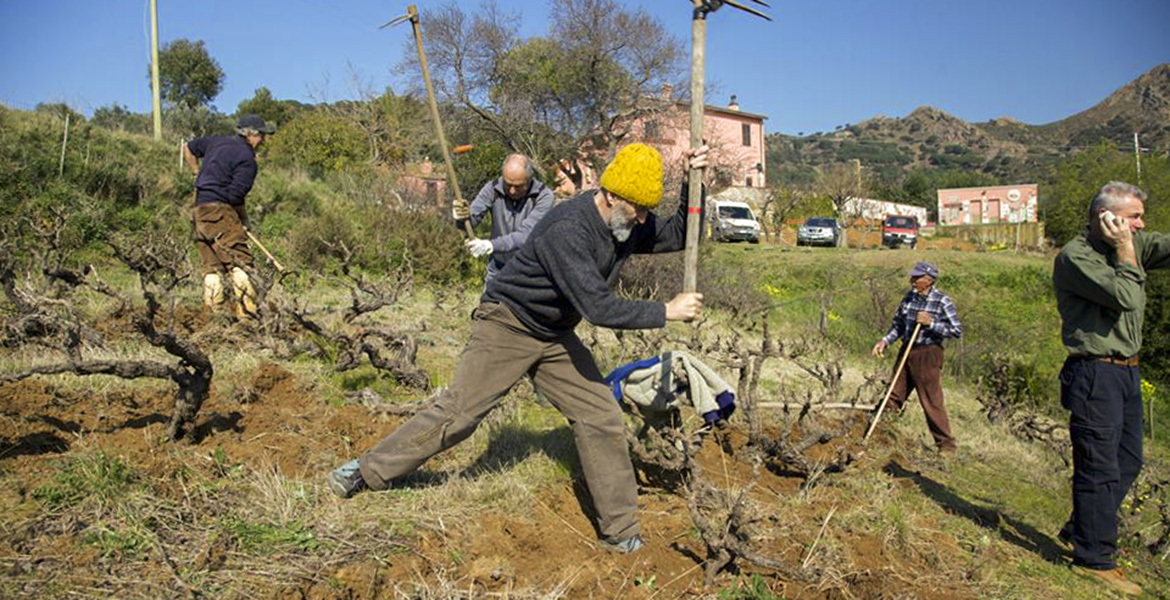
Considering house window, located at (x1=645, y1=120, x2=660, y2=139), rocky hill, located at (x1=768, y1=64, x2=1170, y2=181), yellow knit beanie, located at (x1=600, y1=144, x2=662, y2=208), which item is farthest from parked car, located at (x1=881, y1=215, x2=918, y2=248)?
rocky hill, located at (x1=768, y1=64, x2=1170, y2=181)

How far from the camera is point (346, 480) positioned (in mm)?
3754

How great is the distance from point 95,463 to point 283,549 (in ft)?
3.49

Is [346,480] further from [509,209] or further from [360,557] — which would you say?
[509,209]

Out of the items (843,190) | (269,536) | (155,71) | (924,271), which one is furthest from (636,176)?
(843,190)

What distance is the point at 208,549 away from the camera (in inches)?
124

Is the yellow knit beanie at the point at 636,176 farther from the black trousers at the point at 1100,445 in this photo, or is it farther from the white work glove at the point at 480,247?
the black trousers at the point at 1100,445

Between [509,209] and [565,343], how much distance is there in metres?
2.24

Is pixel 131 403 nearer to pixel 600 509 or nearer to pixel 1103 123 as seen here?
pixel 600 509

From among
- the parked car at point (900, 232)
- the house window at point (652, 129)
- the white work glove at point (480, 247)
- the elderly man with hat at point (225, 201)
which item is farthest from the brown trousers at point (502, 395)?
the parked car at point (900, 232)

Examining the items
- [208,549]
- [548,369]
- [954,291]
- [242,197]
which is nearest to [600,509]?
[548,369]

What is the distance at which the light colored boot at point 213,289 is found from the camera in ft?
22.8

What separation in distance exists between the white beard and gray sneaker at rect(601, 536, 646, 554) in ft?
4.51

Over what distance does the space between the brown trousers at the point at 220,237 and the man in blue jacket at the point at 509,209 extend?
218 centimetres

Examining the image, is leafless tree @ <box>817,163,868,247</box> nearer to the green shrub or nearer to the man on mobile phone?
the green shrub
